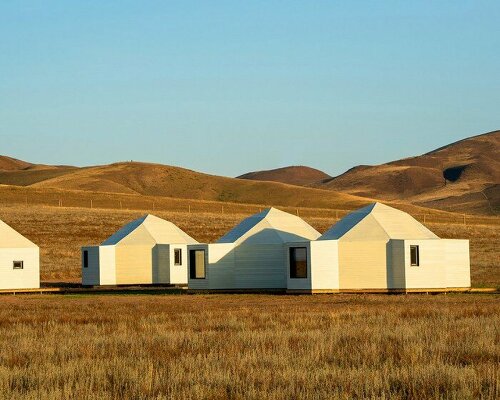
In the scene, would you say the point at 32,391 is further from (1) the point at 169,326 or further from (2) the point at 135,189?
(2) the point at 135,189

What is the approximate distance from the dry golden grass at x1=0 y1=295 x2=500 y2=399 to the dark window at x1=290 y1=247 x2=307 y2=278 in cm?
1181

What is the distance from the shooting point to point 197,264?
4791cm

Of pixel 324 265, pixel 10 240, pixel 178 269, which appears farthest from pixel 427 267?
pixel 10 240

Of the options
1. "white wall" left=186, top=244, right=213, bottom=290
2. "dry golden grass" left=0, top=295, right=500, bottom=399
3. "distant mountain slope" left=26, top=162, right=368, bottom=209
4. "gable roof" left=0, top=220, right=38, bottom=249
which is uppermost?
"distant mountain slope" left=26, top=162, right=368, bottom=209

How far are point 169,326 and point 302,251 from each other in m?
19.0

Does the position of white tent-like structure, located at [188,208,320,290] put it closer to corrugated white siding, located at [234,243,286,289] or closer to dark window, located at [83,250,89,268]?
corrugated white siding, located at [234,243,286,289]

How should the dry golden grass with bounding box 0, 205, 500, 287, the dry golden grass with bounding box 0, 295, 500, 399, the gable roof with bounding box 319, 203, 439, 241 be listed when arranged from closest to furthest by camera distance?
the dry golden grass with bounding box 0, 295, 500, 399, the gable roof with bounding box 319, 203, 439, 241, the dry golden grass with bounding box 0, 205, 500, 287

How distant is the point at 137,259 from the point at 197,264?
6.98 m

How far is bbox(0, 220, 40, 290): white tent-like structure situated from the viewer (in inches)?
1868

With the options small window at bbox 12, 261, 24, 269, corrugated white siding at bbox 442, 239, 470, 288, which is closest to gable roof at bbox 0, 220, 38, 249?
small window at bbox 12, 261, 24, 269

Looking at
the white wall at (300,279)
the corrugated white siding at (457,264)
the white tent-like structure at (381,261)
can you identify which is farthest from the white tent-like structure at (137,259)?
the corrugated white siding at (457,264)

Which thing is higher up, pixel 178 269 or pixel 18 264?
pixel 18 264

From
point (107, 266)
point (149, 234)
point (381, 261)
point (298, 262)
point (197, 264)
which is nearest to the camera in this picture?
point (381, 261)

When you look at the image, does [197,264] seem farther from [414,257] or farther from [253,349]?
[253,349]
